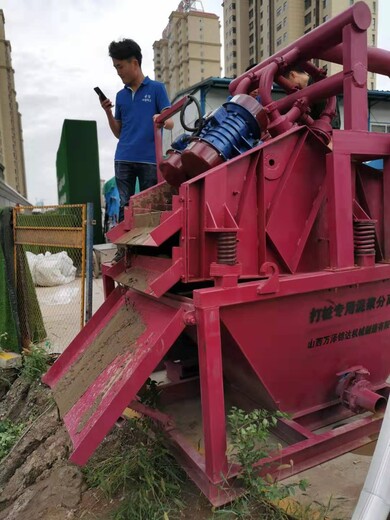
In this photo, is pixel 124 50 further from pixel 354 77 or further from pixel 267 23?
pixel 267 23

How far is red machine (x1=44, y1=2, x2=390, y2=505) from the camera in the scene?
2.01m

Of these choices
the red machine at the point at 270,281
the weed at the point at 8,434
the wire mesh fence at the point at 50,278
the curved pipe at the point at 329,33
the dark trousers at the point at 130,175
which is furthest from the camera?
the wire mesh fence at the point at 50,278

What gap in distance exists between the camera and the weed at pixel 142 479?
6.40ft

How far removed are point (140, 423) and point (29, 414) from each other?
1647 mm

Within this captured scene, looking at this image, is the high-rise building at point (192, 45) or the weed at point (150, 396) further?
the high-rise building at point (192, 45)

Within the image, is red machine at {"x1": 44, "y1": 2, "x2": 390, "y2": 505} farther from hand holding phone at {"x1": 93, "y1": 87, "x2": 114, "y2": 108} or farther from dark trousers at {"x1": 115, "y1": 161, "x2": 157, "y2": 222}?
hand holding phone at {"x1": 93, "y1": 87, "x2": 114, "y2": 108}

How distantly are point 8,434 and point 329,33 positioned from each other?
418cm

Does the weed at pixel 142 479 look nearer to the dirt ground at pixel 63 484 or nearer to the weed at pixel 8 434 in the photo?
the dirt ground at pixel 63 484

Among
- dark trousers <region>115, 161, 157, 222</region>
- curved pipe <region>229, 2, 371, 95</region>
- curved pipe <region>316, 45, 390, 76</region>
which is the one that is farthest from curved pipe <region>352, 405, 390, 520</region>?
dark trousers <region>115, 161, 157, 222</region>

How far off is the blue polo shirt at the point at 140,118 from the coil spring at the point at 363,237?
7.00ft

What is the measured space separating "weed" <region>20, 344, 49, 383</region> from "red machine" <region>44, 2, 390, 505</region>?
62.6 inches

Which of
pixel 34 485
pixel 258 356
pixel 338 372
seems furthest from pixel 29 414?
pixel 338 372

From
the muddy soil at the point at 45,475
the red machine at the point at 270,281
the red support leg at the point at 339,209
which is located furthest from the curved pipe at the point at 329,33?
the muddy soil at the point at 45,475

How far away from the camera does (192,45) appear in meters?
49.6
